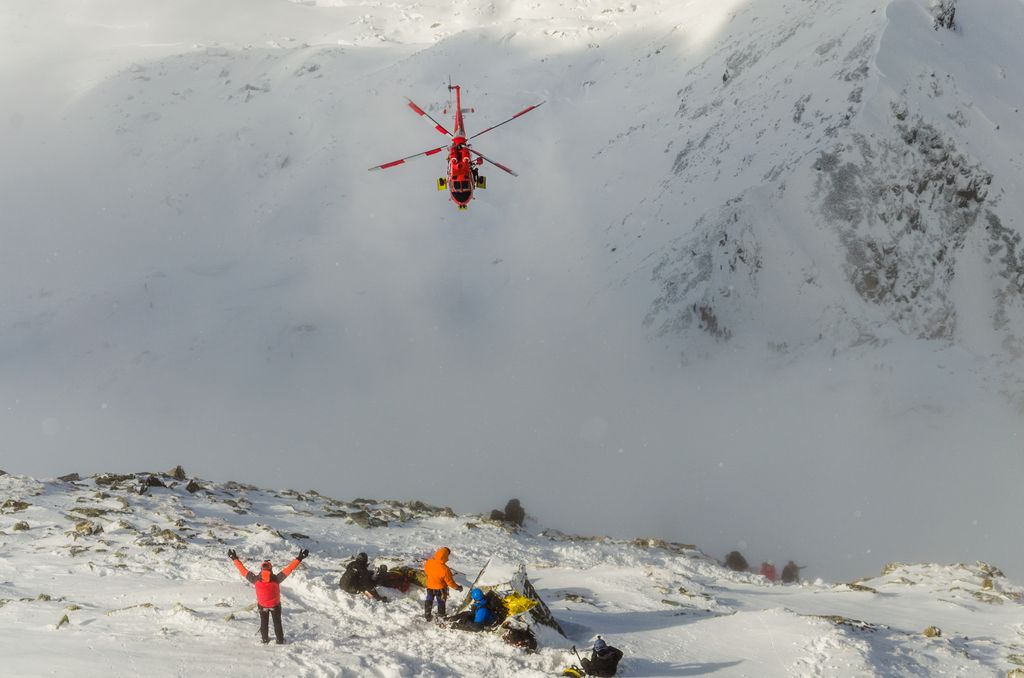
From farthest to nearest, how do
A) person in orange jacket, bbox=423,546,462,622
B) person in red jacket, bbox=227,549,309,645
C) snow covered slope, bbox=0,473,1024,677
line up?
person in orange jacket, bbox=423,546,462,622, snow covered slope, bbox=0,473,1024,677, person in red jacket, bbox=227,549,309,645

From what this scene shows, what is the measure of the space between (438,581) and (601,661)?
3.29 meters

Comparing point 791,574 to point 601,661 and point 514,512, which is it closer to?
point 514,512

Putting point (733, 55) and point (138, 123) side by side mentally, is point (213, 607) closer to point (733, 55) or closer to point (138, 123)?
point (733, 55)

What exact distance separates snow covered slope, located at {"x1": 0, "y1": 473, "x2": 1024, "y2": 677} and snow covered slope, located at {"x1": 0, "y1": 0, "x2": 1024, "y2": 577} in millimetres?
16640

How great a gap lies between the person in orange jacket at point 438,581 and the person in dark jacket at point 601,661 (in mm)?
2940

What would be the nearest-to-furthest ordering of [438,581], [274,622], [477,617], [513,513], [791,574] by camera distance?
[274,622] < [477,617] < [438,581] < [513,513] < [791,574]

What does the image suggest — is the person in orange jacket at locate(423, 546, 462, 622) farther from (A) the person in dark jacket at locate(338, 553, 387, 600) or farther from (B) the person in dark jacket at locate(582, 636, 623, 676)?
(B) the person in dark jacket at locate(582, 636, 623, 676)

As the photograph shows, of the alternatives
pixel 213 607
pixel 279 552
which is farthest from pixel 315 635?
pixel 279 552

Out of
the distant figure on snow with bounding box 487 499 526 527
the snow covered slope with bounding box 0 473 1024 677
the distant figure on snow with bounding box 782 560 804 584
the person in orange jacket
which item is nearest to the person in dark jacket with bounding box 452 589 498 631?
the snow covered slope with bounding box 0 473 1024 677

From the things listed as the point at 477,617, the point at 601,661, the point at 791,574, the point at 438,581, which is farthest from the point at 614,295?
the point at 601,661

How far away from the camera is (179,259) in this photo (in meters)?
60.2

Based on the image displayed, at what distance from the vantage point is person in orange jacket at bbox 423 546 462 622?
13102mm

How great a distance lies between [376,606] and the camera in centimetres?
1382

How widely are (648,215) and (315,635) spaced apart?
1706 inches
